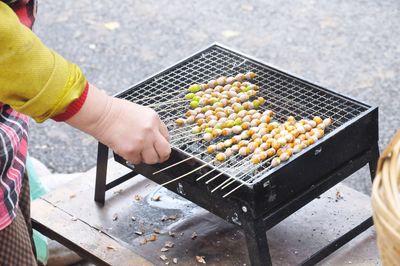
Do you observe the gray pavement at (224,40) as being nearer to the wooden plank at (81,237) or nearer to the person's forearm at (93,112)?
the wooden plank at (81,237)

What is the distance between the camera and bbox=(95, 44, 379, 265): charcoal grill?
2.41 metres

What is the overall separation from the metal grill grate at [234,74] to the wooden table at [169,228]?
1.44 feet

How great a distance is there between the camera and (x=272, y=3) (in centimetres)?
596

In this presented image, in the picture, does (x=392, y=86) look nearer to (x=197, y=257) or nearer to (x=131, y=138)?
(x=197, y=257)

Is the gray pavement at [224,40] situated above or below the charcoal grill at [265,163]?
below

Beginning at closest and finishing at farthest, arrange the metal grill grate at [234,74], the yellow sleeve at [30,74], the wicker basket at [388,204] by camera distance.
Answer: the wicker basket at [388,204] → the yellow sleeve at [30,74] → the metal grill grate at [234,74]

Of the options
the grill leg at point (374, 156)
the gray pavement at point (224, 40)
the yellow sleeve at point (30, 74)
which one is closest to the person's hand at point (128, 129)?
the yellow sleeve at point (30, 74)

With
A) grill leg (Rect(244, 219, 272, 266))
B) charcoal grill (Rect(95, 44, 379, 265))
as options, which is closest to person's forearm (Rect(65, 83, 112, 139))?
charcoal grill (Rect(95, 44, 379, 265))

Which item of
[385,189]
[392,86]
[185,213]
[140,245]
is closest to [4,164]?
[140,245]

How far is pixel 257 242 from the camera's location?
2.44 meters

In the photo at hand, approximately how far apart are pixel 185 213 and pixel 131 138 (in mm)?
907

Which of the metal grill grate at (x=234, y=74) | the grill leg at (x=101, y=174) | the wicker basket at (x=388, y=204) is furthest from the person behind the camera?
the grill leg at (x=101, y=174)

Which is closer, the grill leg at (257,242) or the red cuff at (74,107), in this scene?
the red cuff at (74,107)

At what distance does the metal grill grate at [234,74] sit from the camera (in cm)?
256
